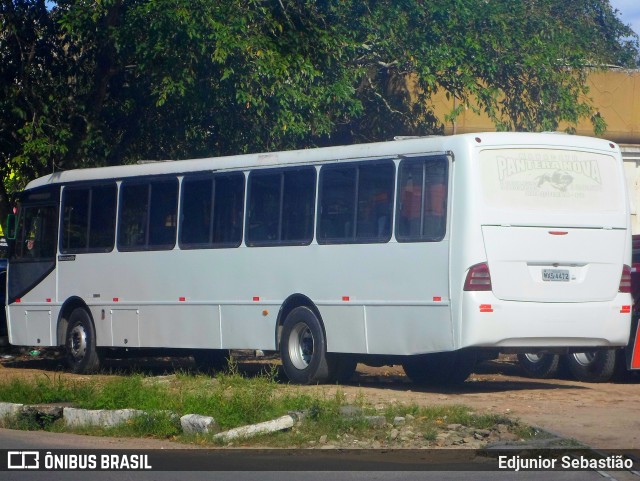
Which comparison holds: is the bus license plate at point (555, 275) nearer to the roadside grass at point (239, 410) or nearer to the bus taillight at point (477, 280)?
the bus taillight at point (477, 280)

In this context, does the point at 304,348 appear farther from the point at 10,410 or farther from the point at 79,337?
the point at 79,337

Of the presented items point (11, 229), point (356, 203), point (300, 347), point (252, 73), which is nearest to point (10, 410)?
point (300, 347)

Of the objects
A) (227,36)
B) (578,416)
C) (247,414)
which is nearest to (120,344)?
(227,36)

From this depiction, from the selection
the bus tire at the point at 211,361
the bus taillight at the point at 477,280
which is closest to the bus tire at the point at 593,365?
the bus taillight at the point at 477,280

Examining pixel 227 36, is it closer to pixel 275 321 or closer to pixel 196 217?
pixel 196 217

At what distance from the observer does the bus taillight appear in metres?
12.1

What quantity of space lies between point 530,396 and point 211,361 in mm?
6519

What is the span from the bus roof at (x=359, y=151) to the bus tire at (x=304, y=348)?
6.35ft

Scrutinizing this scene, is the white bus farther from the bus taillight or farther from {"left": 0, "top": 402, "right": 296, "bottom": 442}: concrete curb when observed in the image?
{"left": 0, "top": 402, "right": 296, "bottom": 442}: concrete curb

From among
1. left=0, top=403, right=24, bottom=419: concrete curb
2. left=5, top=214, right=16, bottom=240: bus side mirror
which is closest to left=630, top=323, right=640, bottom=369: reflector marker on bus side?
left=0, top=403, right=24, bottom=419: concrete curb

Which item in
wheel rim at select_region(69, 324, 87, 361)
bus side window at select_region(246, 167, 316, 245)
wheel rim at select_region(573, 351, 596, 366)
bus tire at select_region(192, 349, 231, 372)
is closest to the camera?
bus side window at select_region(246, 167, 316, 245)

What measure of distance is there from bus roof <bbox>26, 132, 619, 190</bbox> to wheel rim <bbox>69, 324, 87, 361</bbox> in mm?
2307

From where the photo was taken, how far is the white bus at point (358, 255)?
40.3 feet

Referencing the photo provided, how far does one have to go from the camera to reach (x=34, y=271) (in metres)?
18.0
